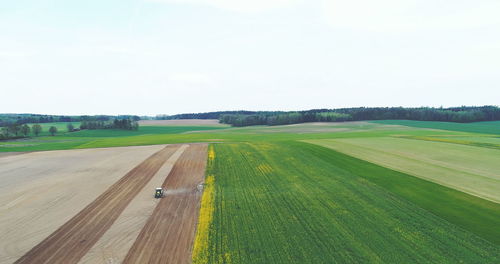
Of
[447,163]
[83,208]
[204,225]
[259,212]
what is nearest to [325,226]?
[259,212]

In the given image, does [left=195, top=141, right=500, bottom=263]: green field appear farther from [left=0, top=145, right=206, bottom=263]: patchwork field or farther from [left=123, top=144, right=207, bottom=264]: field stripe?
[left=0, top=145, right=206, bottom=263]: patchwork field

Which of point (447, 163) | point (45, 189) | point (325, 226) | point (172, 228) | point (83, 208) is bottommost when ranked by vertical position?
point (172, 228)

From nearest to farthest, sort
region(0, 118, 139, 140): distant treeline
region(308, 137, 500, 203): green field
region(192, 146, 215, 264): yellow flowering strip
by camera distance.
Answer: region(192, 146, 215, 264): yellow flowering strip < region(308, 137, 500, 203): green field < region(0, 118, 139, 140): distant treeline

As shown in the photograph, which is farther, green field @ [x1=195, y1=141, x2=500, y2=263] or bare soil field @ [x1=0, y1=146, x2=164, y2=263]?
bare soil field @ [x1=0, y1=146, x2=164, y2=263]

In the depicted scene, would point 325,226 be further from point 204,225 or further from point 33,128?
point 33,128

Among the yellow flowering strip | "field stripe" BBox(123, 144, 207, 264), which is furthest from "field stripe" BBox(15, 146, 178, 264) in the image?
the yellow flowering strip

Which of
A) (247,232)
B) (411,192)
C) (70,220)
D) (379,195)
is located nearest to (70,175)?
(70,220)
